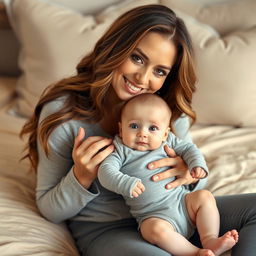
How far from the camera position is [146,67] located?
1.26 metres

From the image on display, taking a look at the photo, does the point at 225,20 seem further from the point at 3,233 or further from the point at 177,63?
the point at 3,233

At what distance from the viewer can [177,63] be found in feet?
4.31

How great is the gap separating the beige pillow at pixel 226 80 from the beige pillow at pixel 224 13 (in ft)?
0.36

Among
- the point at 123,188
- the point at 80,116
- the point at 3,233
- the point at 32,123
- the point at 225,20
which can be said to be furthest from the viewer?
the point at 225,20

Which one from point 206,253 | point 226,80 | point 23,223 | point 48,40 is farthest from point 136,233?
point 48,40

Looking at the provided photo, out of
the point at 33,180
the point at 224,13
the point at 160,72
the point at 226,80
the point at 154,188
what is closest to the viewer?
the point at 154,188

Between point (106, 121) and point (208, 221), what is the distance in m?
0.40

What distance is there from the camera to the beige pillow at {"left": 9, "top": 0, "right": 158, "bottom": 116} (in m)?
1.89

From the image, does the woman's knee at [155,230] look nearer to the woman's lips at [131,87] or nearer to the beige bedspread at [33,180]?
the beige bedspread at [33,180]

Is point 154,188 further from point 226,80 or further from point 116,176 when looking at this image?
point 226,80

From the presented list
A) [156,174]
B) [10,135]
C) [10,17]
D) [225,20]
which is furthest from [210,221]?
[10,17]

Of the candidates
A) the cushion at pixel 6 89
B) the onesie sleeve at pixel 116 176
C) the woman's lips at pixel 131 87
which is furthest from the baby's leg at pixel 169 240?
the cushion at pixel 6 89

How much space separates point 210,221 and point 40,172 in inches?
18.5

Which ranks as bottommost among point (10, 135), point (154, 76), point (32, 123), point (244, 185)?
point (10, 135)
